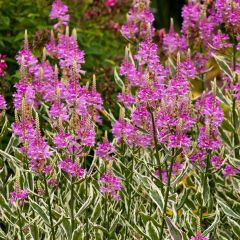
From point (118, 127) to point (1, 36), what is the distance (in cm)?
232

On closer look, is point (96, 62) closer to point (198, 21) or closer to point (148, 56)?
point (198, 21)

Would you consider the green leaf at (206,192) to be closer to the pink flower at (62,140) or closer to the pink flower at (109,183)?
the pink flower at (109,183)

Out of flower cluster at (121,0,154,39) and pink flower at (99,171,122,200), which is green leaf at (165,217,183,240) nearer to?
pink flower at (99,171,122,200)

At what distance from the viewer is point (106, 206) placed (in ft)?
12.2

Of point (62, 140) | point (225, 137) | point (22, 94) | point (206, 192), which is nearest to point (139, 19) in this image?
point (225, 137)

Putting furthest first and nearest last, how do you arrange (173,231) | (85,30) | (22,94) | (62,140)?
1. (85,30)
2. (22,94)
3. (173,231)
4. (62,140)

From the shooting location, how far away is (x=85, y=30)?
19.3ft

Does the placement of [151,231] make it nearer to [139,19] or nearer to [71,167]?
[71,167]

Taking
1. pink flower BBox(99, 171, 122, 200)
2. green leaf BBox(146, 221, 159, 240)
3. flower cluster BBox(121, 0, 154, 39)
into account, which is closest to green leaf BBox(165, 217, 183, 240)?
green leaf BBox(146, 221, 159, 240)

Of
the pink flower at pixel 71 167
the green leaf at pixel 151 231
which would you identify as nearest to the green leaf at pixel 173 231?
the green leaf at pixel 151 231

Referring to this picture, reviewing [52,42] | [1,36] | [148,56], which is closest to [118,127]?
[148,56]

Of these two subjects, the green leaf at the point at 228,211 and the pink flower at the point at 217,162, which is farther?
the green leaf at the point at 228,211

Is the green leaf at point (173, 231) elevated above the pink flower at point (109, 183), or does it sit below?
below

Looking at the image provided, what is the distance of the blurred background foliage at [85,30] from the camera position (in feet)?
17.0
